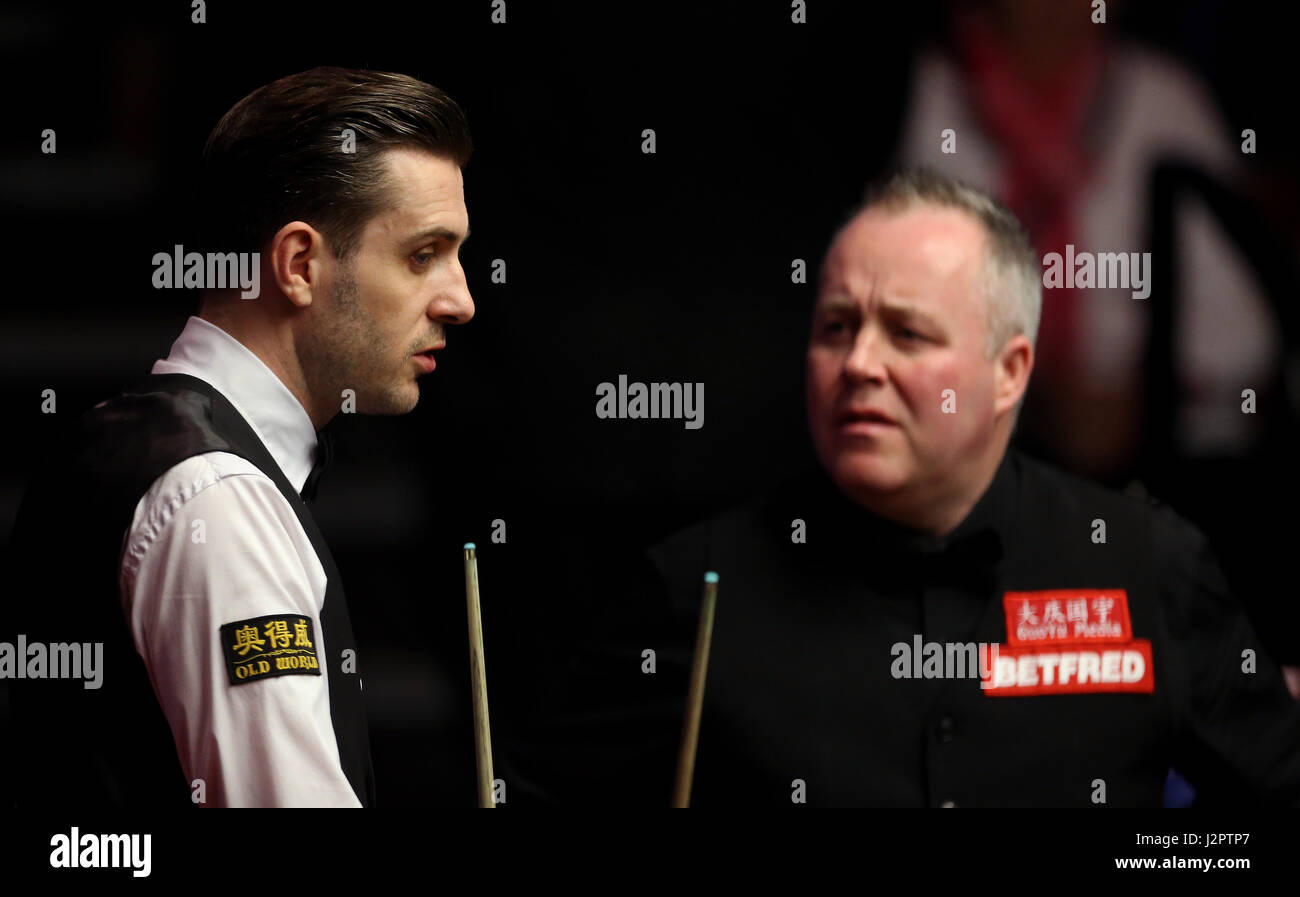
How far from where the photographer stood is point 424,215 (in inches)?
68.0

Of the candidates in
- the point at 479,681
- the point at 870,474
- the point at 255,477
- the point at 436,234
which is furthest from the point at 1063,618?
the point at 255,477

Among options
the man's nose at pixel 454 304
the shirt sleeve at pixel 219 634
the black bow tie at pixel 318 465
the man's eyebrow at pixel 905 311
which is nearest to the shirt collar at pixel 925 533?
the man's eyebrow at pixel 905 311

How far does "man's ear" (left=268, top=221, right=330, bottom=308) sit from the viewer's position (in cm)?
169

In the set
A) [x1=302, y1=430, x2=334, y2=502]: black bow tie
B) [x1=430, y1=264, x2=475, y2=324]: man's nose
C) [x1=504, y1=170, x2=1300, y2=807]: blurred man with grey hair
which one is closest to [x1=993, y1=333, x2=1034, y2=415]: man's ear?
[x1=504, y1=170, x2=1300, y2=807]: blurred man with grey hair

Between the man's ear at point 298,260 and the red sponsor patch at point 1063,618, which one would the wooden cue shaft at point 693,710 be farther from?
the man's ear at point 298,260

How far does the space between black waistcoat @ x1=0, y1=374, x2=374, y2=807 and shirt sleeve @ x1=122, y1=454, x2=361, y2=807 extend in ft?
0.08

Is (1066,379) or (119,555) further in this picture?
(1066,379)

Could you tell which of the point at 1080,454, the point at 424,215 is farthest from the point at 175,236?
the point at 1080,454

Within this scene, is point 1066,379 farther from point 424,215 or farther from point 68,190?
point 68,190

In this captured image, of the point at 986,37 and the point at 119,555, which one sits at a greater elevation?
the point at 986,37

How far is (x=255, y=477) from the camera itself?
153 cm

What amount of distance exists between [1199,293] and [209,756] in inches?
63.4
